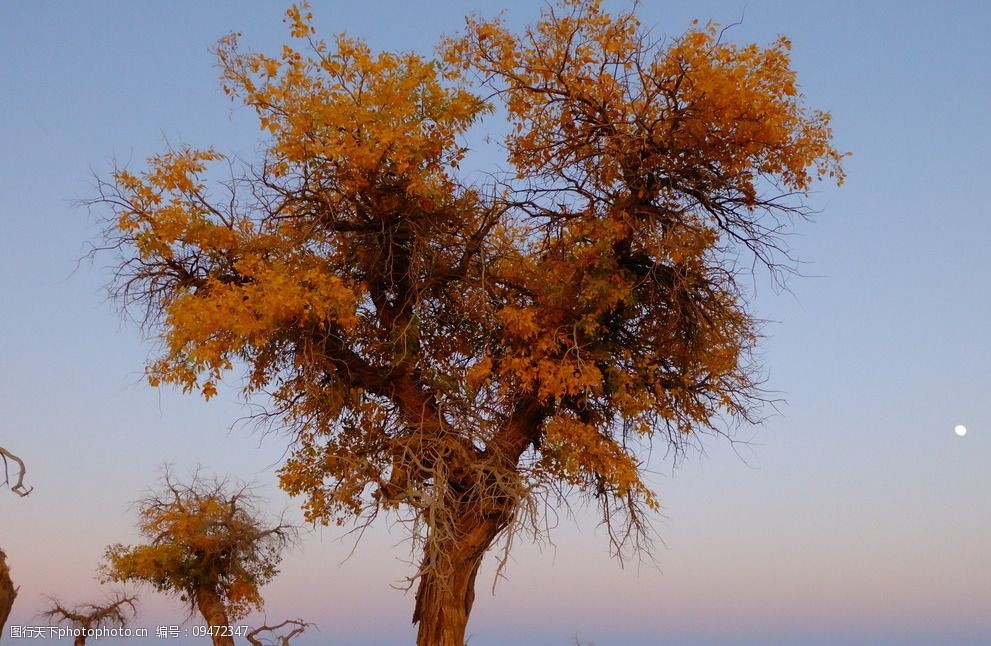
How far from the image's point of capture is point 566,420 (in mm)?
15984

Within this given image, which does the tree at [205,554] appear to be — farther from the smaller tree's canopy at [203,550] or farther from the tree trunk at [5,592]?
the tree trunk at [5,592]

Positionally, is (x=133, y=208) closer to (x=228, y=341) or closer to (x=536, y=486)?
(x=228, y=341)

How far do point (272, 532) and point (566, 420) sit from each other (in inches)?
356

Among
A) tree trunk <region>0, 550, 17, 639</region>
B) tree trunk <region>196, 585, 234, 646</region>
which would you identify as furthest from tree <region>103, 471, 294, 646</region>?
tree trunk <region>0, 550, 17, 639</region>

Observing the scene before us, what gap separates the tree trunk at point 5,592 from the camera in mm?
9727

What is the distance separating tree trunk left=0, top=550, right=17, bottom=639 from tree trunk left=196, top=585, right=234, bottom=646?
12013 millimetres

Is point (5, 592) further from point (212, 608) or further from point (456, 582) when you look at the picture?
point (212, 608)

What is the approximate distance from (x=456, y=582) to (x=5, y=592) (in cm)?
769


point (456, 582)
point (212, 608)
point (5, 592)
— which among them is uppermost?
point (212, 608)

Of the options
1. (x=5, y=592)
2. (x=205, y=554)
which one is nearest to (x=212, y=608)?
(x=205, y=554)

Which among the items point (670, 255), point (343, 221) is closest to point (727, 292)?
point (670, 255)

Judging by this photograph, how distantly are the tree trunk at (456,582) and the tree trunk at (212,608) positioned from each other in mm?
6813

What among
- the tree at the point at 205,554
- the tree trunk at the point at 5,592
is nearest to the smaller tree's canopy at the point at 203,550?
the tree at the point at 205,554

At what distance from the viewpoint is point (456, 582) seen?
16188 millimetres
